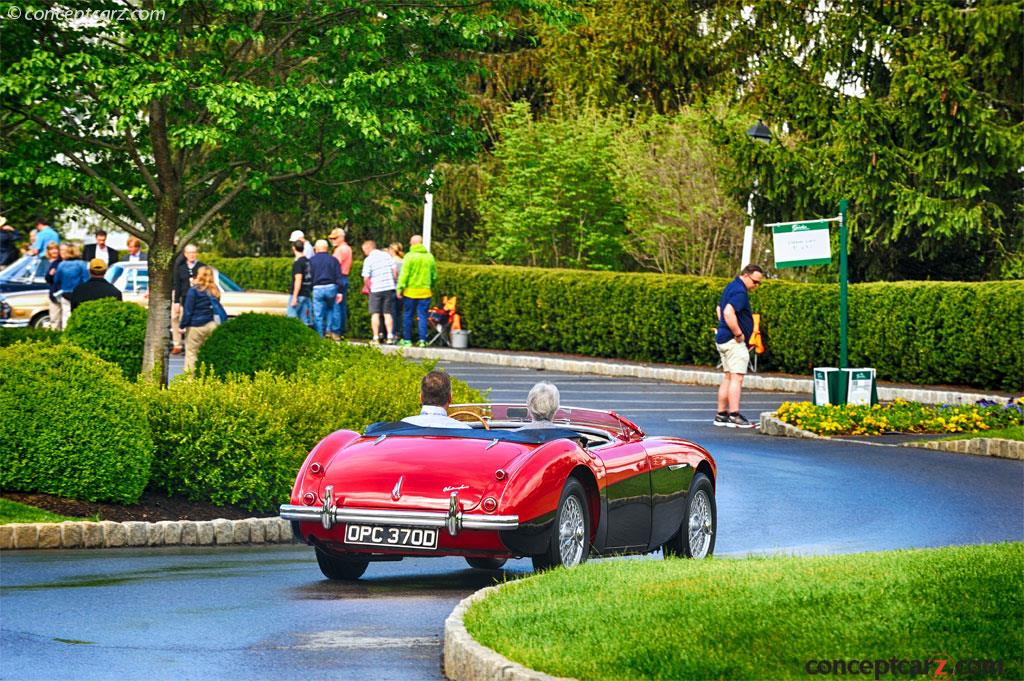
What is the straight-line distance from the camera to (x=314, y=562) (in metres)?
12.2

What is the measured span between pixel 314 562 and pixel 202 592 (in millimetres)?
1806

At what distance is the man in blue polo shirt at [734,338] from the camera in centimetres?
2222

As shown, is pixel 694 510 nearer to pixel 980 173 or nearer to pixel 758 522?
pixel 758 522

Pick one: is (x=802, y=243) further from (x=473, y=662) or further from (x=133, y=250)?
(x=473, y=662)

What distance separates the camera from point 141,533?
1279cm

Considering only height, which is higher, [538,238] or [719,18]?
[719,18]

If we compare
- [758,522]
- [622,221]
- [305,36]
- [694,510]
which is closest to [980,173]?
[622,221]

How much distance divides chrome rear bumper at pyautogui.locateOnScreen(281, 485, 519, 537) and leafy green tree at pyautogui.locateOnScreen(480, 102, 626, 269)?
30.8 meters

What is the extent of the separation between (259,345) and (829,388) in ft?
26.0

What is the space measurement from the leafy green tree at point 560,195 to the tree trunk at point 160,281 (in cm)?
2153

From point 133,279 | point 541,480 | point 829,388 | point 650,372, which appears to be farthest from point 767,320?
point 541,480

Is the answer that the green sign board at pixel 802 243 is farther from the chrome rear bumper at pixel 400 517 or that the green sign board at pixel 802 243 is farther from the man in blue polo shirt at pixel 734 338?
the chrome rear bumper at pixel 400 517

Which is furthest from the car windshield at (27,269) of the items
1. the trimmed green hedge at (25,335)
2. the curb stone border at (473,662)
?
the curb stone border at (473,662)

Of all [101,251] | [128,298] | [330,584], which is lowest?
[330,584]
